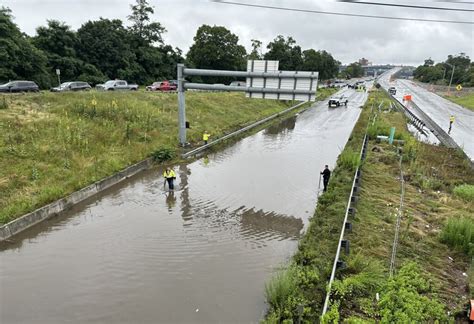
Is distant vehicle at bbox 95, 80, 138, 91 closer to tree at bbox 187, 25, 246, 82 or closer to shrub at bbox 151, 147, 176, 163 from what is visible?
shrub at bbox 151, 147, 176, 163

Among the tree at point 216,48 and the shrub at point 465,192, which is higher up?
the tree at point 216,48

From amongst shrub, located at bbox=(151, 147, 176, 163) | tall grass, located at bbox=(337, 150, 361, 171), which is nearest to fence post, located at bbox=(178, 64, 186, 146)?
shrub, located at bbox=(151, 147, 176, 163)

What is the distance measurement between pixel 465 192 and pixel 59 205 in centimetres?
1755

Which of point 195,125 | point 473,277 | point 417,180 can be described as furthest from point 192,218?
point 195,125

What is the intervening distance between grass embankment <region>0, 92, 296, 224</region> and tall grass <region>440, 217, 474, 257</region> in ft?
47.9

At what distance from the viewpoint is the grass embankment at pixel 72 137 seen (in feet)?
47.0

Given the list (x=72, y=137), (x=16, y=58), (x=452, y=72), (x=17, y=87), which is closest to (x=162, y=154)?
(x=72, y=137)

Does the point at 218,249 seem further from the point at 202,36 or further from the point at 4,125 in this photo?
the point at 202,36

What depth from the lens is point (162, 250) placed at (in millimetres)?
10961

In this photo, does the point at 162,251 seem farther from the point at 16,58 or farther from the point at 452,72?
the point at 452,72

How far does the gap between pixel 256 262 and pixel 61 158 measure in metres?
11.9

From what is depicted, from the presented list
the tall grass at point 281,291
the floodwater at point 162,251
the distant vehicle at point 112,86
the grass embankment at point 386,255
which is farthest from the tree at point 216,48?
the tall grass at point 281,291

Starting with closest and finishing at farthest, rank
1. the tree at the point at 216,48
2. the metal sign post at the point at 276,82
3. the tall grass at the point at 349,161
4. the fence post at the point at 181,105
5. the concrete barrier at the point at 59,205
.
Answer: the concrete barrier at the point at 59,205 < the metal sign post at the point at 276,82 < the tall grass at the point at 349,161 < the fence post at the point at 181,105 < the tree at the point at 216,48

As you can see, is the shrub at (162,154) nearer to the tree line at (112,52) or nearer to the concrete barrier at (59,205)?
the concrete barrier at (59,205)
